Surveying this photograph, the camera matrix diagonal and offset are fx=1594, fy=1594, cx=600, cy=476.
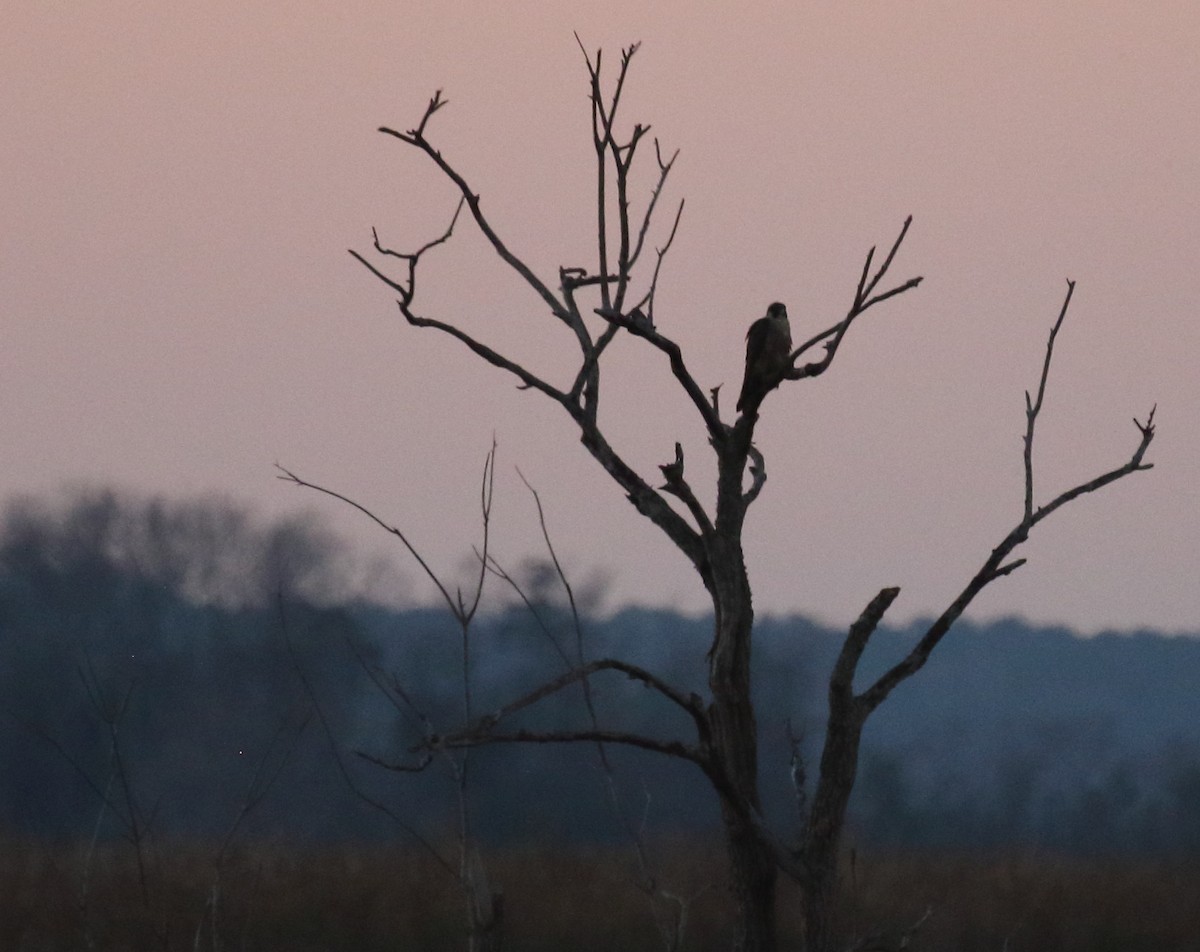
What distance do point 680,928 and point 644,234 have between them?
4.76 ft

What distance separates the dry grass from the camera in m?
10.3

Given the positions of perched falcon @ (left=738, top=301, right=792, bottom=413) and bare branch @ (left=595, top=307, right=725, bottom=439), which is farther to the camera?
perched falcon @ (left=738, top=301, right=792, bottom=413)

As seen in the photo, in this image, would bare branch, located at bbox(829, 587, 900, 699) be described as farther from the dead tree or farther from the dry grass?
the dry grass

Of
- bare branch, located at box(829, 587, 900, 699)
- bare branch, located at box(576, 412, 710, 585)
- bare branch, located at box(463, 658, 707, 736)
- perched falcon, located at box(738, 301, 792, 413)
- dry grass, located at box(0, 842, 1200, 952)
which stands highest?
perched falcon, located at box(738, 301, 792, 413)

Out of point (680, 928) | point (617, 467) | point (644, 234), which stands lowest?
point (680, 928)

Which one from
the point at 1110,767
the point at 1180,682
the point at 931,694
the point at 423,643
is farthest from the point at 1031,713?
the point at 423,643

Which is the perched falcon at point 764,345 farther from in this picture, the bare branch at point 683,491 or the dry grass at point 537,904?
the dry grass at point 537,904

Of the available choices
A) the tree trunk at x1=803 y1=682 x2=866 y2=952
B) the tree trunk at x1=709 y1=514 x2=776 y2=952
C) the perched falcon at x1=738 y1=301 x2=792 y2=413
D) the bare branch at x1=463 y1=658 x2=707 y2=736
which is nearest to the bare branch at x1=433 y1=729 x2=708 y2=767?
the bare branch at x1=463 y1=658 x2=707 y2=736

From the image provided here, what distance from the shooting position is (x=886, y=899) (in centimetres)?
1162

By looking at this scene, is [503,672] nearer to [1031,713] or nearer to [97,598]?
[97,598]

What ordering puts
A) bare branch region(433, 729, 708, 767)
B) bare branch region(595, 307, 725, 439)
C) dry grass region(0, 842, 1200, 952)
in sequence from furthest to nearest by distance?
dry grass region(0, 842, 1200, 952), bare branch region(595, 307, 725, 439), bare branch region(433, 729, 708, 767)

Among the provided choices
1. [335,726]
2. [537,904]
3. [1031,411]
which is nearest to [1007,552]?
[1031,411]

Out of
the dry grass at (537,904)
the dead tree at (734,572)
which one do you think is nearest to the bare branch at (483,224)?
the dead tree at (734,572)

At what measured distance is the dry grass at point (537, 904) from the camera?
10.3 m
